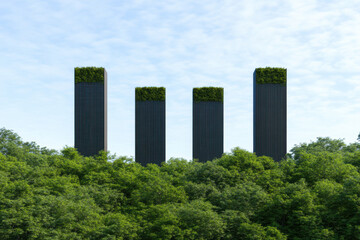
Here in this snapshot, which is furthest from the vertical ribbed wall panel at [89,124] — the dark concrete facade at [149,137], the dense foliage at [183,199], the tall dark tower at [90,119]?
the dark concrete facade at [149,137]

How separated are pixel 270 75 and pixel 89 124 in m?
18.5

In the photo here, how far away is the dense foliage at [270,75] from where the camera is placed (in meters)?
35.4

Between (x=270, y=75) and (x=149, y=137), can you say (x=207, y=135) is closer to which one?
(x=149, y=137)

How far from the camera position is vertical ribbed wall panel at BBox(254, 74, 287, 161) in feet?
115

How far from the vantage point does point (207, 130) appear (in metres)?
35.8

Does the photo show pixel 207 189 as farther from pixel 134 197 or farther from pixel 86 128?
pixel 86 128

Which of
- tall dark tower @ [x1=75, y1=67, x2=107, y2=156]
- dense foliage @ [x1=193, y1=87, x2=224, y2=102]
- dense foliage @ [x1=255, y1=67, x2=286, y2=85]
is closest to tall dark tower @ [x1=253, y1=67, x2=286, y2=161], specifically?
dense foliage @ [x1=255, y1=67, x2=286, y2=85]

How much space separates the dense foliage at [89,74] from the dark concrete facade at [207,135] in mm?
10181

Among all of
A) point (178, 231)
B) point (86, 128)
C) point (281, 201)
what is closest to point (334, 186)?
point (281, 201)

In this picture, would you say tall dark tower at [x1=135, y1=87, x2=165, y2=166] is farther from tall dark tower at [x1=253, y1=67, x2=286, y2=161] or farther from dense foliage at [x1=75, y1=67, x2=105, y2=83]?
tall dark tower at [x1=253, y1=67, x2=286, y2=161]

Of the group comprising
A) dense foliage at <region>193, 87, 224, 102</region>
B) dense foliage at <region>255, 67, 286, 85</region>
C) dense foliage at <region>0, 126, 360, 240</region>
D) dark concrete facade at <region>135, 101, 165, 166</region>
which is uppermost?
dense foliage at <region>255, 67, 286, 85</region>

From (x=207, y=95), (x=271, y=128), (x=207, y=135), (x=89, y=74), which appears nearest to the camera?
(x=271, y=128)

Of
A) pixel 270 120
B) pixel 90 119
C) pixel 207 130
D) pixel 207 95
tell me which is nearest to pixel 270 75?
pixel 270 120

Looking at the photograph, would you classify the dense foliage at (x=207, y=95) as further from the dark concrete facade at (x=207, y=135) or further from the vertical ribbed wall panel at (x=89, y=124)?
the vertical ribbed wall panel at (x=89, y=124)
